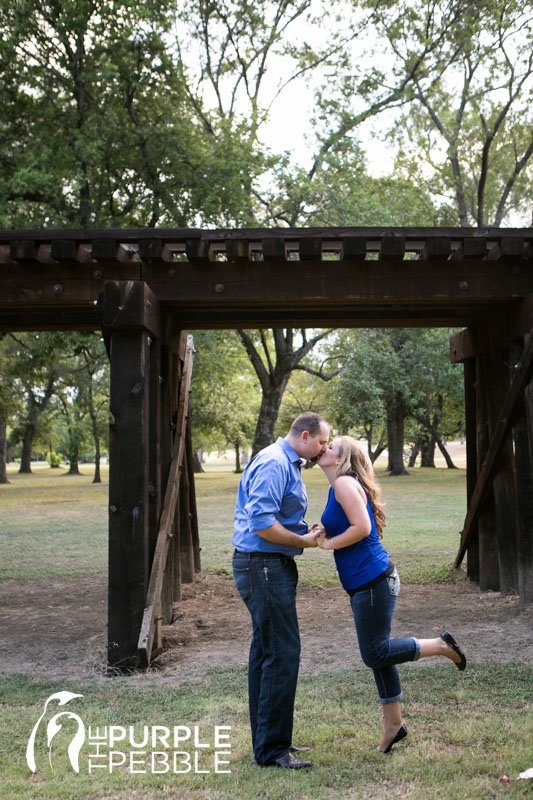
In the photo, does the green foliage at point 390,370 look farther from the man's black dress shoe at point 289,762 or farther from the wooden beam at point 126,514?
the man's black dress shoe at point 289,762

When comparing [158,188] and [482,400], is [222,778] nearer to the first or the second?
[482,400]

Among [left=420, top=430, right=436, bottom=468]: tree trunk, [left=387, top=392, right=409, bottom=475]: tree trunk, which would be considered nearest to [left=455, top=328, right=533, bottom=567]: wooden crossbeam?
[left=387, top=392, right=409, bottom=475]: tree trunk

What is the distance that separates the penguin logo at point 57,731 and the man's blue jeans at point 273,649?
3.54 ft

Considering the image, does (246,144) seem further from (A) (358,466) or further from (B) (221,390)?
(A) (358,466)

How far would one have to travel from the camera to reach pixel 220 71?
2900 cm

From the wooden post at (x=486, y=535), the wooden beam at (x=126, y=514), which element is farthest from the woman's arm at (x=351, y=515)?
the wooden post at (x=486, y=535)

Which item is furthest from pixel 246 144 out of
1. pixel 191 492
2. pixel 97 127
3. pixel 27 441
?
pixel 27 441

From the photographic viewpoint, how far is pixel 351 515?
4.18m

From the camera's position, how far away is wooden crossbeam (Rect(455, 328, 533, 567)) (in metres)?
7.52

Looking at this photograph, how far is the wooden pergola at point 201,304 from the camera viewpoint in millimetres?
6473

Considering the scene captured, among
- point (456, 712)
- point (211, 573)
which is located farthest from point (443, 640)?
point (211, 573)

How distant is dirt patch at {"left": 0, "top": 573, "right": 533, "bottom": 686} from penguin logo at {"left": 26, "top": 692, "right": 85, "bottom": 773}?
25.4 inches

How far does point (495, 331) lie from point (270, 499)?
16.9 ft

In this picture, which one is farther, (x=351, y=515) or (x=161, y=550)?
(x=161, y=550)
